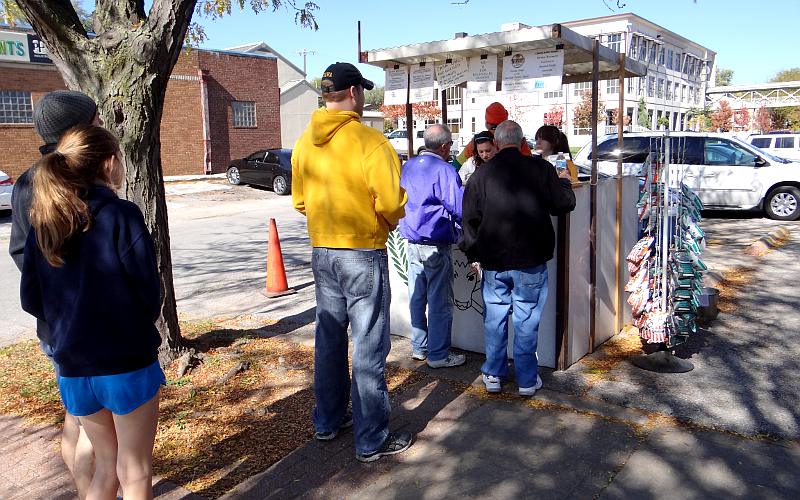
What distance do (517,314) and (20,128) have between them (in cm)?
2413

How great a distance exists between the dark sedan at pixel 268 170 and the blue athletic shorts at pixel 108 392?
760 inches

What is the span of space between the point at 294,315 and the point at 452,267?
7.85 ft

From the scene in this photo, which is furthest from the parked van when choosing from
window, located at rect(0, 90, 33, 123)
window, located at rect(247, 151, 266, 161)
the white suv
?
window, located at rect(0, 90, 33, 123)

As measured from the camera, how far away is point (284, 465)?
12.2 ft

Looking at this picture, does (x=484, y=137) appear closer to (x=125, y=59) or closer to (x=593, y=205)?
(x=593, y=205)

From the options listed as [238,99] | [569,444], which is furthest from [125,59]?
[238,99]

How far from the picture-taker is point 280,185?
2212cm

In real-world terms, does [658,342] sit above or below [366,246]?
below

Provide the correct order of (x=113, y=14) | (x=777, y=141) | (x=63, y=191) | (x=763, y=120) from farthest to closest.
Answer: (x=763, y=120)
(x=777, y=141)
(x=113, y=14)
(x=63, y=191)

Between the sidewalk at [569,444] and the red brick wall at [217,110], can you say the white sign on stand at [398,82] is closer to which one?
the sidewalk at [569,444]

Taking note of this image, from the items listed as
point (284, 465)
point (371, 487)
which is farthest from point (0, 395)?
point (371, 487)

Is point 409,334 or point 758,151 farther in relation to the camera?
point 758,151

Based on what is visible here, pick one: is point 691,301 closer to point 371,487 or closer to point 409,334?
point 409,334

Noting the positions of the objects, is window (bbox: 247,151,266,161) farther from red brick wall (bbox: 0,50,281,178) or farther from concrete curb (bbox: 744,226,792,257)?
concrete curb (bbox: 744,226,792,257)
